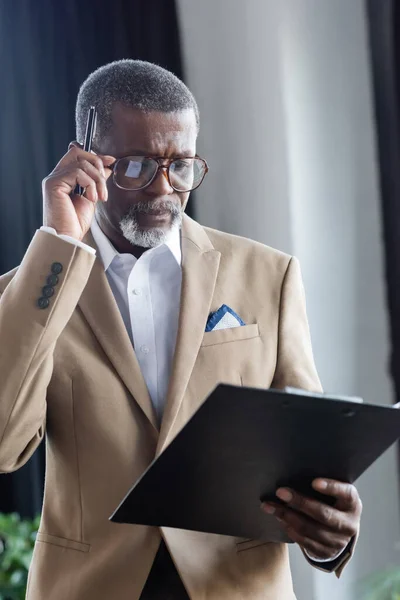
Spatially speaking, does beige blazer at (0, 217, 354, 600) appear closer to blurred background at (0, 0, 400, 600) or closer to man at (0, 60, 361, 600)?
man at (0, 60, 361, 600)

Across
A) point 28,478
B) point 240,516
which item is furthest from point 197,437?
point 28,478

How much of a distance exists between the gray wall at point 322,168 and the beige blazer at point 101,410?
1.51 m

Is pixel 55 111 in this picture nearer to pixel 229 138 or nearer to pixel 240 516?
pixel 229 138

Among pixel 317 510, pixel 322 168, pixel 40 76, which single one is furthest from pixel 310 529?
pixel 40 76

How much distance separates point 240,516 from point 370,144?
1962mm

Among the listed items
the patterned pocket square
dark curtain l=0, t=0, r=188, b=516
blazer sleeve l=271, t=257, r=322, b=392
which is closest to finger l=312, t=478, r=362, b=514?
blazer sleeve l=271, t=257, r=322, b=392

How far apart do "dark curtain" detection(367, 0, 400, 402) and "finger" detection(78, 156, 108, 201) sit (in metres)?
1.67

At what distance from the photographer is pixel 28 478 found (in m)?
A: 3.31

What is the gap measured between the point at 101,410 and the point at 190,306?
24cm

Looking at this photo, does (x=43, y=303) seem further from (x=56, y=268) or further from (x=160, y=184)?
(x=160, y=184)

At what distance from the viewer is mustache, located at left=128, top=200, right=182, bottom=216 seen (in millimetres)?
1665

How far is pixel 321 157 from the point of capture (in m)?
3.10

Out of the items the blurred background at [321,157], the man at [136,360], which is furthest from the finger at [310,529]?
the blurred background at [321,157]

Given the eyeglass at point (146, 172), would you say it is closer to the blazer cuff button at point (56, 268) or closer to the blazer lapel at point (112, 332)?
the blazer lapel at point (112, 332)
